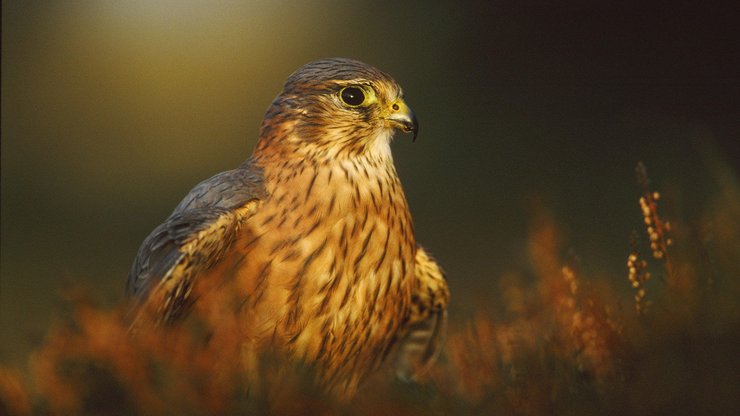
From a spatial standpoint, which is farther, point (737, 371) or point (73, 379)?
point (73, 379)

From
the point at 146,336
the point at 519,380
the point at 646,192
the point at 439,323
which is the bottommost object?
the point at 439,323

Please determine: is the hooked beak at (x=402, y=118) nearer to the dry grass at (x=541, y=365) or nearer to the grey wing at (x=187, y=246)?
the grey wing at (x=187, y=246)

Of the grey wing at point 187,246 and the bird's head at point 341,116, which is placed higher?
the bird's head at point 341,116

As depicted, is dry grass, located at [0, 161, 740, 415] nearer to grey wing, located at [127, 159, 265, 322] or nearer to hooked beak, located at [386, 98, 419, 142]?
grey wing, located at [127, 159, 265, 322]

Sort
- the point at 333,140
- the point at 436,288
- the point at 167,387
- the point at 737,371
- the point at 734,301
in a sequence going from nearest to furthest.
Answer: the point at 737,371
the point at 734,301
the point at 167,387
the point at 333,140
the point at 436,288

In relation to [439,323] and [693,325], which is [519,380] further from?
[439,323]

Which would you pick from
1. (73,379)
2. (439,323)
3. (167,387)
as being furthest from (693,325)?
(439,323)

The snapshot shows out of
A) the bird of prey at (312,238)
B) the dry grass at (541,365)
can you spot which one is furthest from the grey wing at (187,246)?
the dry grass at (541,365)

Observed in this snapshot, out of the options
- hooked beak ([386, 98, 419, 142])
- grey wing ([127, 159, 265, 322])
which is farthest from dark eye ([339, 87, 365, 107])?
grey wing ([127, 159, 265, 322])
